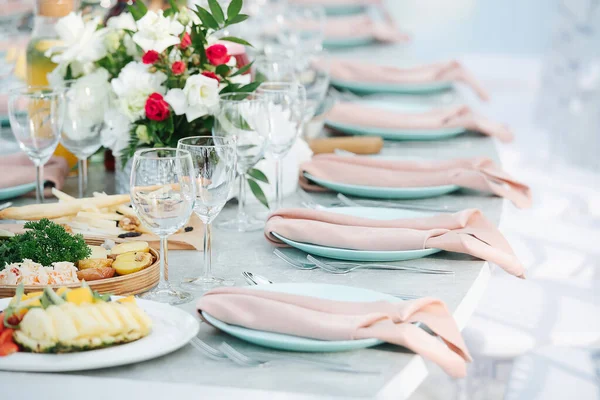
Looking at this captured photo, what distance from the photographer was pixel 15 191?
1.66 meters

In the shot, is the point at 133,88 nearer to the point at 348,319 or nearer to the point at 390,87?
the point at 348,319

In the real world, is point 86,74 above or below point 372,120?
above

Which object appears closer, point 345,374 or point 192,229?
point 345,374

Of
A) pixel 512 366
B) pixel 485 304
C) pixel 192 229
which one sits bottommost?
pixel 512 366

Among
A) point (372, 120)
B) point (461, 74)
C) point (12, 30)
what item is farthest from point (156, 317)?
point (12, 30)

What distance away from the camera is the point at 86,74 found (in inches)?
64.9

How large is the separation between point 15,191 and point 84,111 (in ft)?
0.72

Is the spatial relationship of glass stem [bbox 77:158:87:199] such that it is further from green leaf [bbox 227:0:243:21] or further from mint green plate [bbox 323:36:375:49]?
mint green plate [bbox 323:36:375:49]

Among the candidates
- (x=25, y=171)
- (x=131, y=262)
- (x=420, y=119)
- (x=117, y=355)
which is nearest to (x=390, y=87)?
(x=420, y=119)

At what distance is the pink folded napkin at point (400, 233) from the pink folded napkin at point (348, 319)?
0.92 ft

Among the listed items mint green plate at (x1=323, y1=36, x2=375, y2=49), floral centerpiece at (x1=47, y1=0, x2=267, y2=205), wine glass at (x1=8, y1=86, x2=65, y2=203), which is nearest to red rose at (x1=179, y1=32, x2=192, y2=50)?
floral centerpiece at (x1=47, y1=0, x2=267, y2=205)

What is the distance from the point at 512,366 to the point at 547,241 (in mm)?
477

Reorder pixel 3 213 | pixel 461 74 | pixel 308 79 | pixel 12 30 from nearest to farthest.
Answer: pixel 3 213, pixel 308 79, pixel 461 74, pixel 12 30

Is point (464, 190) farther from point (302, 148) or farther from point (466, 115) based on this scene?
point (466, 115)
